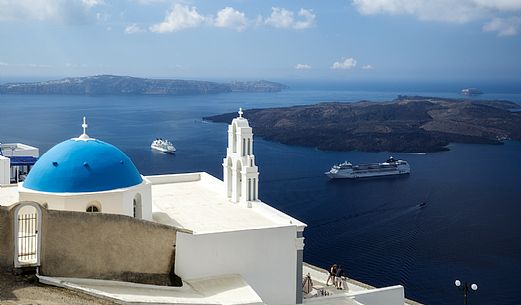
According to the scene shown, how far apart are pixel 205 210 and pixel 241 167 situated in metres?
1.40

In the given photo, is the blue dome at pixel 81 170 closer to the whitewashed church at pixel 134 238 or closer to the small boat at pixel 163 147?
the whitewashed church at pixel 134 238

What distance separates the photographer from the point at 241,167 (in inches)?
552

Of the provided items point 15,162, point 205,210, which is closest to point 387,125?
point 15,162

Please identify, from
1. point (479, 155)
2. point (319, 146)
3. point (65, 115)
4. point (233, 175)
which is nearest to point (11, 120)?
point (65, 115)

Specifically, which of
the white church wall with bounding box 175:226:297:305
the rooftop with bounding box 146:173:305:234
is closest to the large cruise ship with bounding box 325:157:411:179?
the rooftop with bounding box 146:173:305:234

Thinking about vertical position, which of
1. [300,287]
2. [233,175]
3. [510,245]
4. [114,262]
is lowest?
[510,245]

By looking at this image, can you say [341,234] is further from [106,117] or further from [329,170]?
[106,117]

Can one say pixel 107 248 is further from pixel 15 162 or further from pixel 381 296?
pixel 15 162

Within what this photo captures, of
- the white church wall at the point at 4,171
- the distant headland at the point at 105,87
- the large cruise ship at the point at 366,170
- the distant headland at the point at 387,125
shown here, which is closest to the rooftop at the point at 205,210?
the white church wall at the point at 4,171

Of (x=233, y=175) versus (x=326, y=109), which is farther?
(x=326, y=109)

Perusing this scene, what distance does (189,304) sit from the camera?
961cm

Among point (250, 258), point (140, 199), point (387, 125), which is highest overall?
point (140, 199)

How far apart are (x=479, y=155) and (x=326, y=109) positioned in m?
36.5

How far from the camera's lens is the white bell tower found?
13.8 meters
